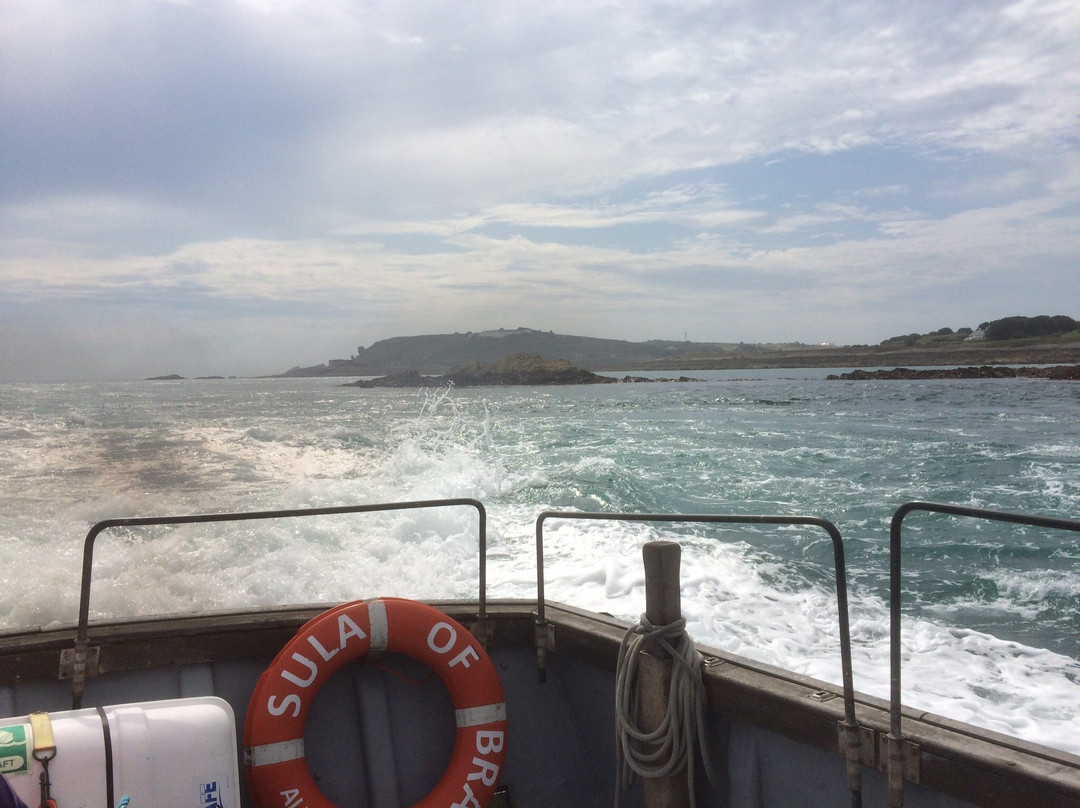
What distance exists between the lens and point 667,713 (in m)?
2.56

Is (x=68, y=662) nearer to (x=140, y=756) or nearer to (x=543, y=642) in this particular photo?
(x=140, y=756)

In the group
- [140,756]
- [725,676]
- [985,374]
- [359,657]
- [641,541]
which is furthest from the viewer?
[985,374]

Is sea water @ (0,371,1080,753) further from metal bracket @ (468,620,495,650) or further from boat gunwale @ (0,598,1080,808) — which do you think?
metal bracket @ (468,620,495,650)

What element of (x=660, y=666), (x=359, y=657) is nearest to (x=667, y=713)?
(x=660, y=666)

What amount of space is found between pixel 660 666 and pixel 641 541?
20.9 feet

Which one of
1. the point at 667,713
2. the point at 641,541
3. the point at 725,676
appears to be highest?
the point at 725,676

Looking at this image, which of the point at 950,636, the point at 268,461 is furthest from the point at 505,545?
the point at 268,461

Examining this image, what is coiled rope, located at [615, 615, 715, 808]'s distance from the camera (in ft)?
8.33

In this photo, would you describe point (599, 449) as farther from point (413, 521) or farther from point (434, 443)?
point (413, 521)

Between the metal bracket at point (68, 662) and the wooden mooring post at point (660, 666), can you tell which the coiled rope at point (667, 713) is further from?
the metal bracket at point (68, 662)

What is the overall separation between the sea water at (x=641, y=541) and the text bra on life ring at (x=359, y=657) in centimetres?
319

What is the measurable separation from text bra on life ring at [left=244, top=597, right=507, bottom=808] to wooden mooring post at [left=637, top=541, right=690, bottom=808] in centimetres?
53

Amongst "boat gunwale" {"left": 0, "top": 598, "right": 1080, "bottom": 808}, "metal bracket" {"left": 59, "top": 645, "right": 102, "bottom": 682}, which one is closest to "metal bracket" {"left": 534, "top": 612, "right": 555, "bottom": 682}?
"boat gunwale" {"left": 0, "top": 598, "right": 1080, "bottom": 808}

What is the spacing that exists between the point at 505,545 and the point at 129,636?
6.79 meters
